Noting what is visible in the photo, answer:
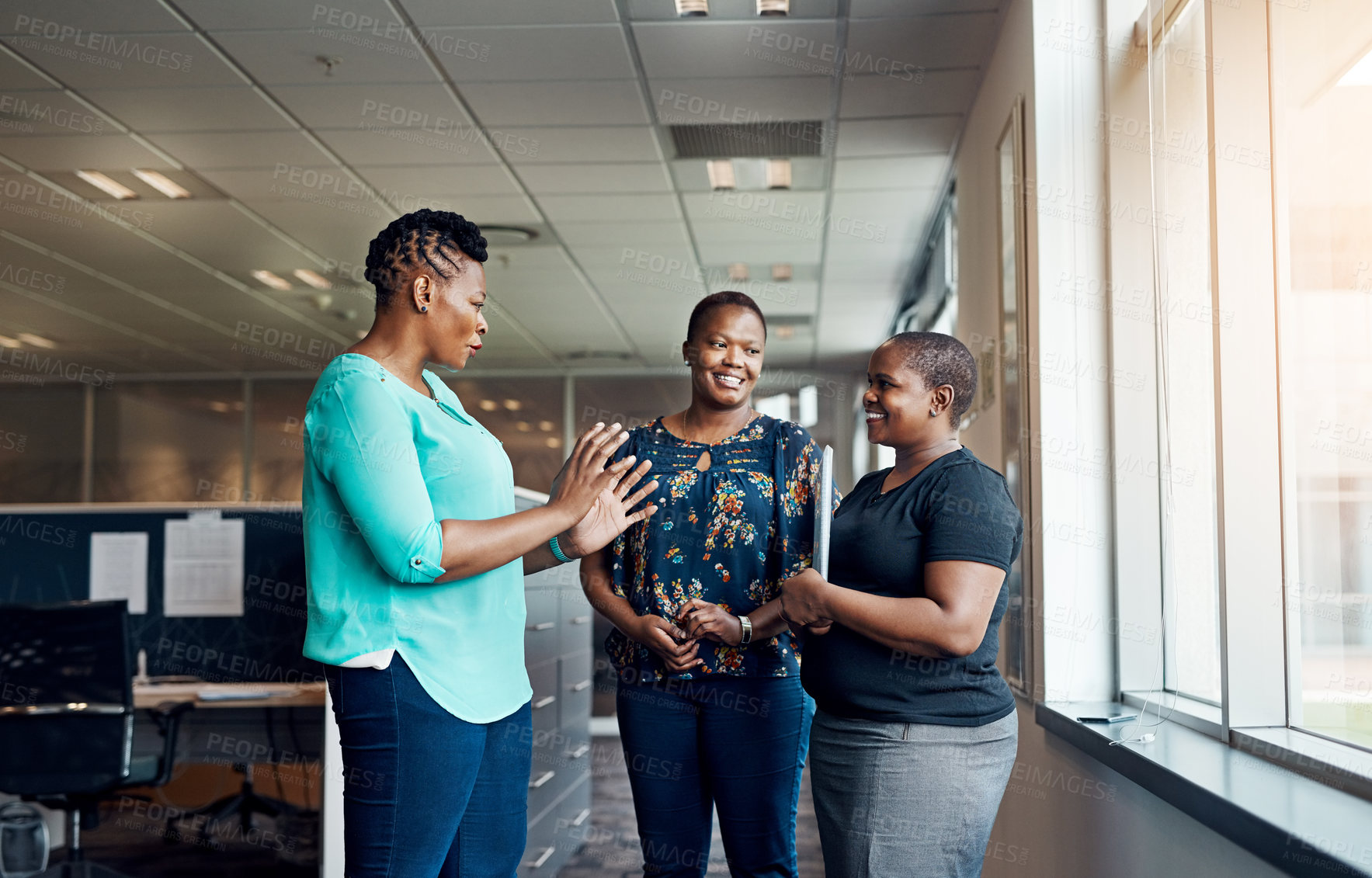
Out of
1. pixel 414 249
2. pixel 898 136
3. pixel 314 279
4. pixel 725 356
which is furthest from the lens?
pixel 314 279

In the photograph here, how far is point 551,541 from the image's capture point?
1771mm

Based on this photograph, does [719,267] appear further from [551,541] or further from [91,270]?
[551,541]

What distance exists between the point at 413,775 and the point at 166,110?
363 cm

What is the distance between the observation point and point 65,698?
359 cm

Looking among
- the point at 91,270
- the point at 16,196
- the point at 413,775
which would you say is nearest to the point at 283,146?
the point at 16,196

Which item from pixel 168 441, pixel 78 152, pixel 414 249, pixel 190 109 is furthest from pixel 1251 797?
pixel 168 441

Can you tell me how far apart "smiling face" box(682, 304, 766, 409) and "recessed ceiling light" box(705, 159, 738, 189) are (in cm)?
285

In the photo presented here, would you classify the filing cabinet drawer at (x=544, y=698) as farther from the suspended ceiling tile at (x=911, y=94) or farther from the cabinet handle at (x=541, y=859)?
the suspended ceiling tile at (x=911, y=94)

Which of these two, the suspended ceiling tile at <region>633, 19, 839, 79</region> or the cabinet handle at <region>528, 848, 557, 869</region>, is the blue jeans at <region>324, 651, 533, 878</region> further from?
the suspended ceiling tile at <region>633, 19, 839, 79</region>

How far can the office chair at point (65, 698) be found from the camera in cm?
358

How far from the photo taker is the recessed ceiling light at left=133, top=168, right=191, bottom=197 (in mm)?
4855

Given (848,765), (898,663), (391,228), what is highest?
(391,228)

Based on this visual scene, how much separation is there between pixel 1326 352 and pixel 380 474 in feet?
4.50

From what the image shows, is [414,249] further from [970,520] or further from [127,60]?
[127,60]
